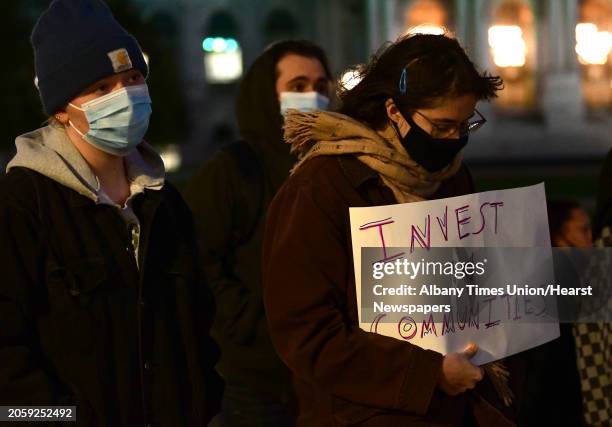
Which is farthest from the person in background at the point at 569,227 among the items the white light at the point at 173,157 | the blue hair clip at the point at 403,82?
the white light at the point at 173,157

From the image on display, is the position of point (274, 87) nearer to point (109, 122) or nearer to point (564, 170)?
point (109, 122)

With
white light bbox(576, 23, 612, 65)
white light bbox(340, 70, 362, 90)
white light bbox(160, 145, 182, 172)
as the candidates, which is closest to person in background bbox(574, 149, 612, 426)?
white light bbox(340, 70, 362, 90)

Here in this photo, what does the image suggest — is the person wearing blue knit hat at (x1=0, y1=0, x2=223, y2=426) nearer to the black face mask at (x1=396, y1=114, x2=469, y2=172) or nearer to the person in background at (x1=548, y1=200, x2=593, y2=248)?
the black face mask at (x1=396, y1=114, x2=469, y2=172)

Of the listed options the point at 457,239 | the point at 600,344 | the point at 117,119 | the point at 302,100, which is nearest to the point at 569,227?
the point at 600,344

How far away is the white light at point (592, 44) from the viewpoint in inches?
1898

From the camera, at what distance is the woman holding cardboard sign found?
2672 millimetres

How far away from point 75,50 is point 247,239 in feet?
4.70

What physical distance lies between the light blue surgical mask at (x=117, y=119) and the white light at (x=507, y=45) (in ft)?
152

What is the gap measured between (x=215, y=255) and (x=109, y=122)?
1.34m

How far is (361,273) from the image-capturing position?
2723 millimetres

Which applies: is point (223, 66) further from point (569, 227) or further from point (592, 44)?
point (569, 227)

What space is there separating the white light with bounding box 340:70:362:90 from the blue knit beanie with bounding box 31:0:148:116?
569 mm

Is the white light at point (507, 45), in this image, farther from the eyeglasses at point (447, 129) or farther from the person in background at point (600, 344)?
the eyeglasses at point (447, 129)

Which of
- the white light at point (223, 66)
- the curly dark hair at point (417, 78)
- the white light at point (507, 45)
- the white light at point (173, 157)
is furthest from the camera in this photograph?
the white light at point (223, 66)
